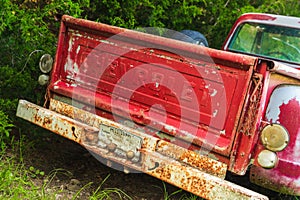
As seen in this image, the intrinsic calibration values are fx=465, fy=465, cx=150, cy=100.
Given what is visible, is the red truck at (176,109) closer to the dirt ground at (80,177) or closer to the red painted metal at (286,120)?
the red painted metal at (286,120)

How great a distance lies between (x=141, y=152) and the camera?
356 cm

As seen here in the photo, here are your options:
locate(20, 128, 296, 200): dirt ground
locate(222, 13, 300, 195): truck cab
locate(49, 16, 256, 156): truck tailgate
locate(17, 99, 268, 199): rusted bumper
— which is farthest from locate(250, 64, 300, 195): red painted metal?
locate(20, 128, 296, 200): dirt ground

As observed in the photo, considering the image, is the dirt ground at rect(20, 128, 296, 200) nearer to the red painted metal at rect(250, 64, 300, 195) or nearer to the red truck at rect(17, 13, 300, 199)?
the red truck at rect(17, 13, 300, 199)

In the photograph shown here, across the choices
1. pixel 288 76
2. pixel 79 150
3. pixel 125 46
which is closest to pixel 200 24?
pixel 79 150

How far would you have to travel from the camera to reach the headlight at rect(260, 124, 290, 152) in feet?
10.7

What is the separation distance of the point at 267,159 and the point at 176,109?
0.82 metres

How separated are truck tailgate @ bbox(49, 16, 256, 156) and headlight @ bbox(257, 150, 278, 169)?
0.23 metres

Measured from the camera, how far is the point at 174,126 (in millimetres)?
3652

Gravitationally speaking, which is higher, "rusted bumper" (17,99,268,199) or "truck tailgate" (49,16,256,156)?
"truck tailgate" (49,16,256,156)

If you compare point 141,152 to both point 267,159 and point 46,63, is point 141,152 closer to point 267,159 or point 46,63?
point 267,159

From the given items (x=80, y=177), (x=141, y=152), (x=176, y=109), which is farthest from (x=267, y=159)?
(x=80, y=177)

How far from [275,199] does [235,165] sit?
119 cm

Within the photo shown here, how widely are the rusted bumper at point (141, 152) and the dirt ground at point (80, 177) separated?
48 cm

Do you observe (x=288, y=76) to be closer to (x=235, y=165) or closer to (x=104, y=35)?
(x=235, y=165)
